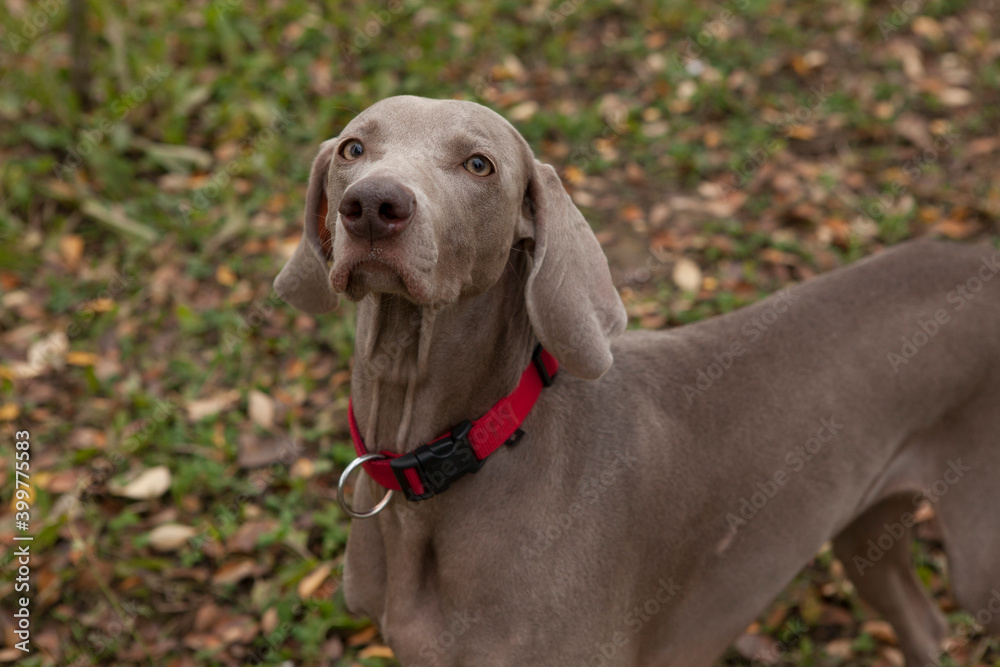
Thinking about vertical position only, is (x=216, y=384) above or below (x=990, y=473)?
below

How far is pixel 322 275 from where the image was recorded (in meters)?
2.74

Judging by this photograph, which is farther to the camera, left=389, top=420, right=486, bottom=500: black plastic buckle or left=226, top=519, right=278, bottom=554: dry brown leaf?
left=226, top=519, right=278, bottom=554: dry brown leaf

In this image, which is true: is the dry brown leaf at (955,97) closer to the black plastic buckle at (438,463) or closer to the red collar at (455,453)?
the red collar at (455,453)

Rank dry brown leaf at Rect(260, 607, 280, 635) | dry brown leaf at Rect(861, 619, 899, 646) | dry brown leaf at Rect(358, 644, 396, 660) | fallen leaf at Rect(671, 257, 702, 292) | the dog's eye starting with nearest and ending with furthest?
the dog's eye < dry brown leaf at Rect(358, 644, 396, 660) < dry brown leaf at Rect(260, 607, 280, 635) < dry brown leaf at Rect(861, 619, 899, 646) < fallen leaf at Rect(671, 257, 702, 292)

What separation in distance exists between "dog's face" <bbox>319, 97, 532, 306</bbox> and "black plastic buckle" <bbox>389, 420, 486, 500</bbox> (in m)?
0.41

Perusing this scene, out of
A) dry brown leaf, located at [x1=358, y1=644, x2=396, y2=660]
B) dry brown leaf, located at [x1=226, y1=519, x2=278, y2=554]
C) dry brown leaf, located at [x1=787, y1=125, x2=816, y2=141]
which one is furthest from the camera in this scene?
dry brown leaf, located at [x1=787, y1=125, x2=816, y2=141]

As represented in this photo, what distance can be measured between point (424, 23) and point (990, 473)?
510cm

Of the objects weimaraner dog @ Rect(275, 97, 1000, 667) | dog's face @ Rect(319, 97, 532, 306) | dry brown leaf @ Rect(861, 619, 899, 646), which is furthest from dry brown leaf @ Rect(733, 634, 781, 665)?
dog's face @ Rect(319, 97, 532, 306)

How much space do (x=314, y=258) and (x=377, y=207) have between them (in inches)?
26.9

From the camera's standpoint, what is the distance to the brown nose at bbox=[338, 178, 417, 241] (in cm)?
208

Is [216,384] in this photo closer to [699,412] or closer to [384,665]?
[384,665]

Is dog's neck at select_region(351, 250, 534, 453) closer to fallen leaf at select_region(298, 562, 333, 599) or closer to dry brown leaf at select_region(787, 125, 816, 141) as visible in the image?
fallen leaf at select_region(298, 562, 333, 599)

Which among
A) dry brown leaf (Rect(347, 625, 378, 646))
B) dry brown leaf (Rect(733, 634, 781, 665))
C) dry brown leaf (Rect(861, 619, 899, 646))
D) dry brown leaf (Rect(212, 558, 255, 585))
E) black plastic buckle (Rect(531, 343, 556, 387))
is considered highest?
black plastic buckle (Rect(531, 343, 556, 387))

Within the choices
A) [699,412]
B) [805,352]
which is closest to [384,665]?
[699,412]
